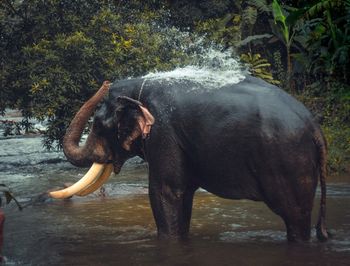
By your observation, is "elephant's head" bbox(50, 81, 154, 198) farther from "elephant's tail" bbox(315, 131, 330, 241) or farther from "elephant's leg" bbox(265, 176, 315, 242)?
"elephant's tail" bbox(315, 131, 330, 241)

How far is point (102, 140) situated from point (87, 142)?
0.17 m

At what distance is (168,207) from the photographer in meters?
6.62

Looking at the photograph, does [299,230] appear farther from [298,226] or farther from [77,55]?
[77,55]

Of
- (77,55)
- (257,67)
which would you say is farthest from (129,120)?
(257,67)

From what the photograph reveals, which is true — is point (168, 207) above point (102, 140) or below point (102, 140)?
below

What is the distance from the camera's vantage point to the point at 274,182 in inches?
245

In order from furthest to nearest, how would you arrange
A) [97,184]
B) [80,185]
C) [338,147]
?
[338,147] → [97,184] → [80,185]

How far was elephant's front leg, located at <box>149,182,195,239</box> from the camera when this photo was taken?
659cm

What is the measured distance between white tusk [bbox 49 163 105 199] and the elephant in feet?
0.05

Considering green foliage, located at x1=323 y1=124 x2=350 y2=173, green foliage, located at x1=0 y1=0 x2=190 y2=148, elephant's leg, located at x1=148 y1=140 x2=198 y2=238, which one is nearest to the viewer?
elephant's leg, located at x1=148 y1=140 x2=198 y2=238

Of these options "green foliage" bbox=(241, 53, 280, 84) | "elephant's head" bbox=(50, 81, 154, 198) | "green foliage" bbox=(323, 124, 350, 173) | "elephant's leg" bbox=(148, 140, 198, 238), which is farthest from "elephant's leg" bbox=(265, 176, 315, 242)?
"green foliage" bbox=(241, 53, 280, 84)

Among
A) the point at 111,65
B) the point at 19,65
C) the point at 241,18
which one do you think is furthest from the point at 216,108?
the point at 241,18

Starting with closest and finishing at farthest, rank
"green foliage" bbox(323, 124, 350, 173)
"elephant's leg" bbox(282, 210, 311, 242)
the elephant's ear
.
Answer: "elephant's leg" bbox(282, 210, 311, 242) → the elephant's ear → "green foliage" bbox(323, 124, 350, 173)

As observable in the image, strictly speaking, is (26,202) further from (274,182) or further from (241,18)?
(241,18)
